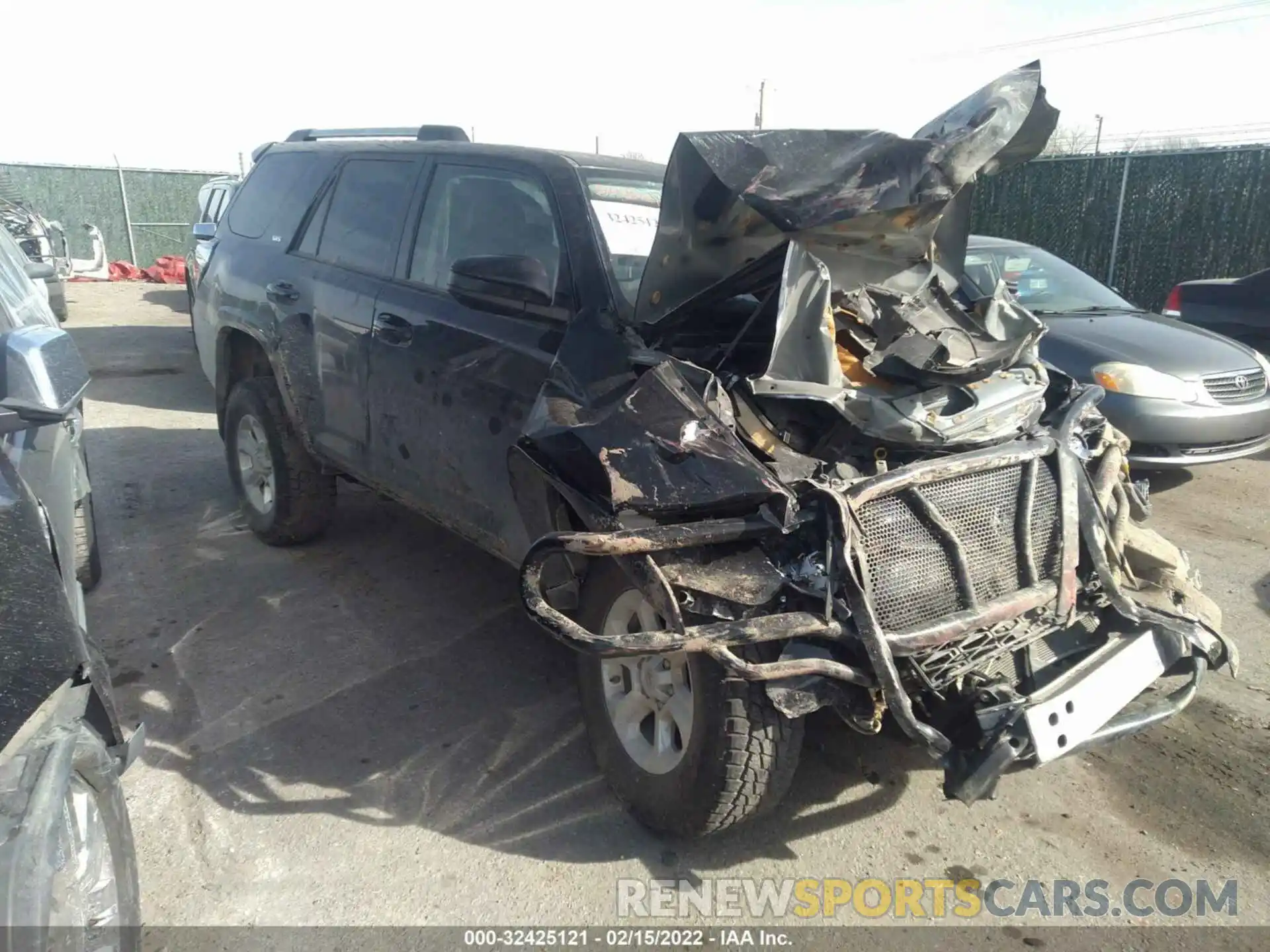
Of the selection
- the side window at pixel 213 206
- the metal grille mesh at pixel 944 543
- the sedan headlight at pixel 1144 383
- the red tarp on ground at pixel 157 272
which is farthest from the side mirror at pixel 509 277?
the red tarp on ground at pixel 157 272

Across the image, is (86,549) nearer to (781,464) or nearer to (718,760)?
(718,760)

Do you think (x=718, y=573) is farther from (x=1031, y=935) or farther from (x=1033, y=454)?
(x=1031, y=935)

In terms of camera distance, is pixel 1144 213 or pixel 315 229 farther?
pixel 1144 213

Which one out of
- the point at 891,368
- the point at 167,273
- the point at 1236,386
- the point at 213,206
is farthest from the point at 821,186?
the point at 167,273

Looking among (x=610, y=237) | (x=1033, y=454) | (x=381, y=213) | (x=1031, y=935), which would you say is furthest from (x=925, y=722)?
(x=381, y=213)

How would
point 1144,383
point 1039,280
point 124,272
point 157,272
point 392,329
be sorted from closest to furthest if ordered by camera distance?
point 392,329 < point 1144,383 < point 1039,280 < point 157,272 < point 124,272

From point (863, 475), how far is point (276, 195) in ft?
12.7

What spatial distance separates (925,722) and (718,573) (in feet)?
2.38

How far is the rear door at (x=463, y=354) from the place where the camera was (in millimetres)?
3430

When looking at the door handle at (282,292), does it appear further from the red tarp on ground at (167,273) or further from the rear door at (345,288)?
the red tarp on ground at (167,273)

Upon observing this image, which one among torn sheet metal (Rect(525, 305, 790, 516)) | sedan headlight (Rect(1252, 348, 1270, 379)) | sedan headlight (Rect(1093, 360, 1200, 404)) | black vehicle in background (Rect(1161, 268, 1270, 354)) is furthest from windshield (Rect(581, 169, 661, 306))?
black vehicle in background (Rect(1161, 268, 1270, 354))

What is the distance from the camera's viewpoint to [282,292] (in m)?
4.74

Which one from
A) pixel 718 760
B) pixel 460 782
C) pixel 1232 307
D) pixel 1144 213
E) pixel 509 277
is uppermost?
pixel 509 277

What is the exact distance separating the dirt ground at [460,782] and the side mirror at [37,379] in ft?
4.65
